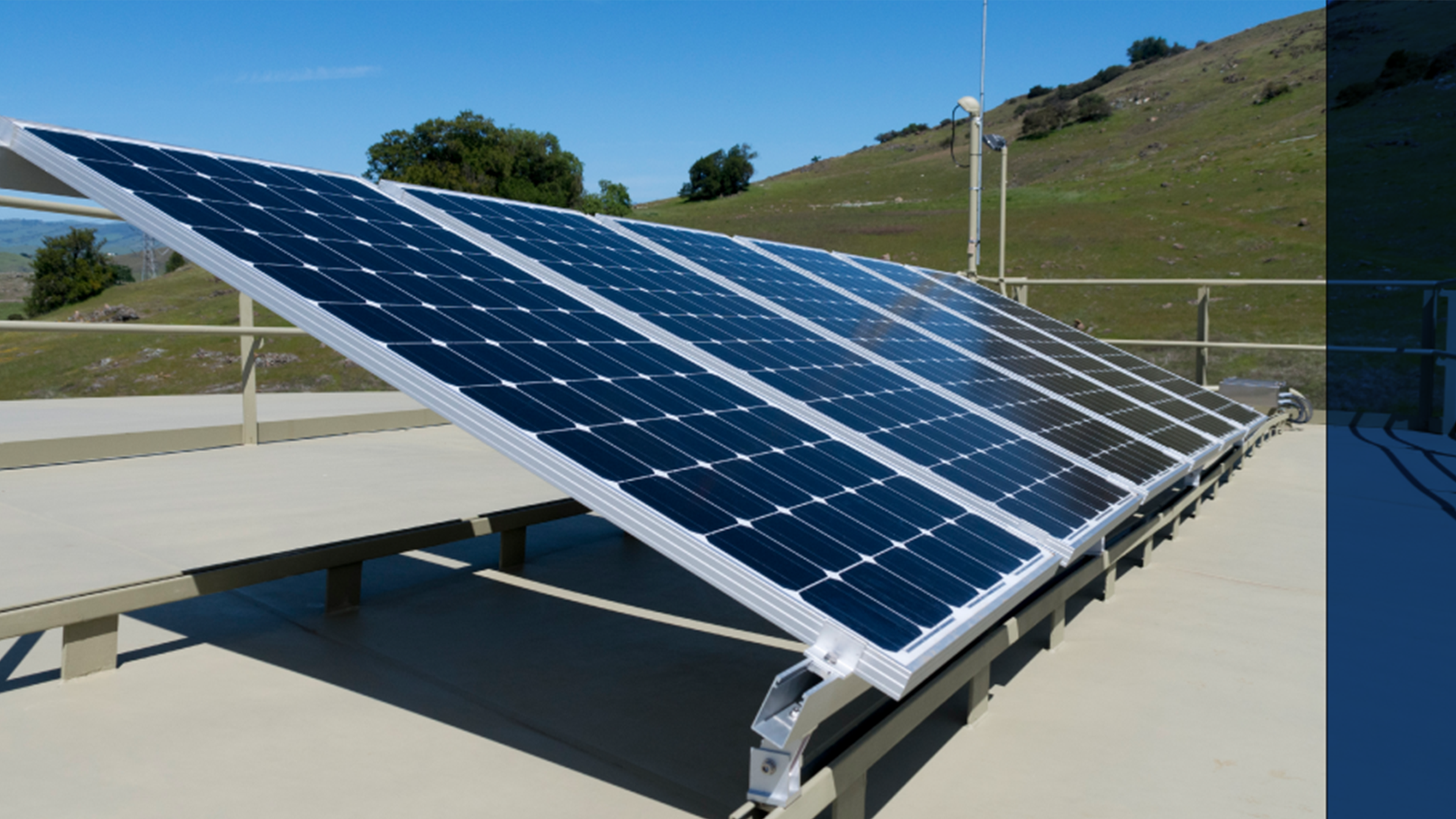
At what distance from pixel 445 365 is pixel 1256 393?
13.9 m

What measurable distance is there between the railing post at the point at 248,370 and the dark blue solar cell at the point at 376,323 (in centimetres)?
708

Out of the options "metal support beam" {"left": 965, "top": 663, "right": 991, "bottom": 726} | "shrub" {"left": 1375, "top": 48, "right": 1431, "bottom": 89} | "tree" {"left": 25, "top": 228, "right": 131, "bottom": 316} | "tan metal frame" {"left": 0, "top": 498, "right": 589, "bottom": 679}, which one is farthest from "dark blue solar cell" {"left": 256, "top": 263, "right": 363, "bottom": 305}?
"shrub" {"left": 1375, "top": 48, "right": 1431, "bottom": 89}

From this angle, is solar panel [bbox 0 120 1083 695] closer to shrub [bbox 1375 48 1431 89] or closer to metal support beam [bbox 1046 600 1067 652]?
metal support beam [bbox 1046 600 1067 652]

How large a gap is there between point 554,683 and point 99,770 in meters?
1.82

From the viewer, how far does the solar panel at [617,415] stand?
2.95 m

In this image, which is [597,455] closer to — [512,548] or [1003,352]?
[512,548]

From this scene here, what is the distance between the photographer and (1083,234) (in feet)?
198

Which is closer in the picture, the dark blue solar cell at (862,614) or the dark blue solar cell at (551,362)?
the dark blue solar cell at (862,614)

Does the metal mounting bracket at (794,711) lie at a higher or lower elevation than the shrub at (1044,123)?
lower

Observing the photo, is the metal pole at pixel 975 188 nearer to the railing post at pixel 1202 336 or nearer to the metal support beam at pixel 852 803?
the railing post at pixel 1202 336

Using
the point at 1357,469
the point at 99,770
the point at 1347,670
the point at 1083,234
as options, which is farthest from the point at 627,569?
the point at 1083,234

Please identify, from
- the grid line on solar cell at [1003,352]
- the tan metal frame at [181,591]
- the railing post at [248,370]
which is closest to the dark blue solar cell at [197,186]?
the tan metal frame at [181,591]

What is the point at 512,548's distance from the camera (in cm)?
671

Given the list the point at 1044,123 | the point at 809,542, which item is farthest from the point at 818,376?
the point at 1044,123
